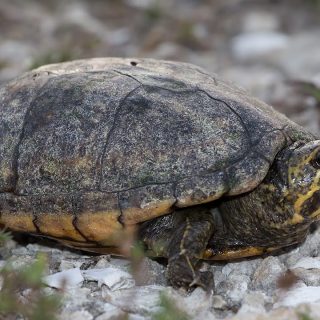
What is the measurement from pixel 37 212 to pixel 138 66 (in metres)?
0.99

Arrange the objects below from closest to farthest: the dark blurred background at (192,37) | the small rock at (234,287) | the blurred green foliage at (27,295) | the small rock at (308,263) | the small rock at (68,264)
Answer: the blurred green foliage at (27,295) → the small rock at (234,287) → the small rock at (308,263) → the small rock at (68,264) → the dark blurred background at (192,37)

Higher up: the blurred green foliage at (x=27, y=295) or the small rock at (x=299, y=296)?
the small rock at (x=299, y=296)

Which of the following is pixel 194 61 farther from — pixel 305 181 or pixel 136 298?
pixel 136 298

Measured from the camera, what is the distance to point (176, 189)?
9.53ft

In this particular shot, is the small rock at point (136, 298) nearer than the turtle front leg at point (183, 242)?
Yes

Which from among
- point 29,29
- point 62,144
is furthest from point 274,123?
point 29,29

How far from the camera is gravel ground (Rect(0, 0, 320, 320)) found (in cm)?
273

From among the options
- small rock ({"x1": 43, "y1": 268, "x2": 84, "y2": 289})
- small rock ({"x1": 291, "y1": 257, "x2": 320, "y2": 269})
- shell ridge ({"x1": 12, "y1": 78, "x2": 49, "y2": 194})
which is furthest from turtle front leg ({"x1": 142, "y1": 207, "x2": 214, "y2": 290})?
shell ridge ({"x1": 12, "y1": 78, "x2": 49, "y2": 194})

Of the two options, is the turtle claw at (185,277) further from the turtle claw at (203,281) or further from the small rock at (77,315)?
the small rock at (77,315)

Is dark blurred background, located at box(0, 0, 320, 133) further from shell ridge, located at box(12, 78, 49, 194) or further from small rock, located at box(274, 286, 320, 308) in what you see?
small rock, located at box(274, 286, 320, 308)

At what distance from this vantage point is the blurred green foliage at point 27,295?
2381 mm

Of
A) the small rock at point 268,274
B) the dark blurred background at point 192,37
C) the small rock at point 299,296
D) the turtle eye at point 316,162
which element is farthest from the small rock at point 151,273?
the dark blurred background at point 192,37

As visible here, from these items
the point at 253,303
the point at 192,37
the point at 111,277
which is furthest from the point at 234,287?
the point at 192,37

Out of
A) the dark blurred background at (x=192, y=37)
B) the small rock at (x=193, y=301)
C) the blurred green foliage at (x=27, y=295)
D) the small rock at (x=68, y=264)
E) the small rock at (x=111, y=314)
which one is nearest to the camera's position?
the blurred green foliage at (x=27, y=295)
